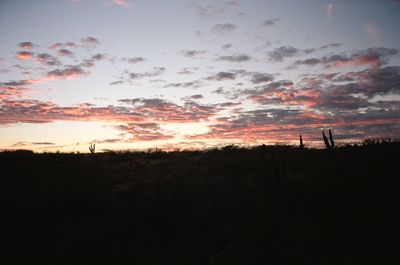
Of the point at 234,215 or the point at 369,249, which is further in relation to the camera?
the point at 234,215

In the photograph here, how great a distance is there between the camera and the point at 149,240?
10375 mm

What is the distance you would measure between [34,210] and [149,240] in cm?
534

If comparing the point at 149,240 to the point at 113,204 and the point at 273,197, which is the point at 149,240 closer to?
the point at 113,204

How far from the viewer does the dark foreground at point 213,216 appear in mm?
9281

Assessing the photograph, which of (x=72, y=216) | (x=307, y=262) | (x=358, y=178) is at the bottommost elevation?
(x=307, y=262)

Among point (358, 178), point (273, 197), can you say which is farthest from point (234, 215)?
point (358, 178)

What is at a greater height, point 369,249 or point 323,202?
point 323,202

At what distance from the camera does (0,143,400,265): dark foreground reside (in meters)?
9.28

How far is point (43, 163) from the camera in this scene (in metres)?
21.1

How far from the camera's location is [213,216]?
37.9ft

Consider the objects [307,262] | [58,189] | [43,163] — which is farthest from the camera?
[43,163]

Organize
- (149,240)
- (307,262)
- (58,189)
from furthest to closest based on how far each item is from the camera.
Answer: (58,189) < (149,240) < (307,262)

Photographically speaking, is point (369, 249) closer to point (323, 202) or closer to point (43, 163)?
point (323, 202)

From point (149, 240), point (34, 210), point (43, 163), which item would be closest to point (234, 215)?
point (149, 240)
